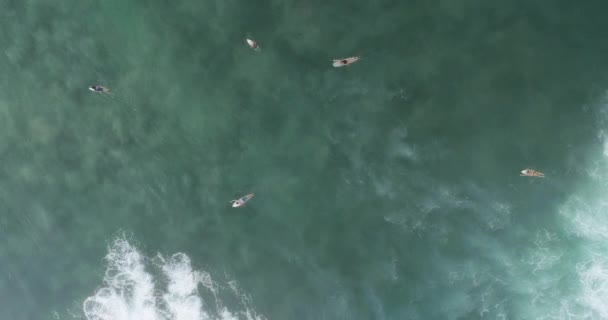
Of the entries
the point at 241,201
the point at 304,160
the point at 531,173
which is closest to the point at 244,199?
the point at 241,201

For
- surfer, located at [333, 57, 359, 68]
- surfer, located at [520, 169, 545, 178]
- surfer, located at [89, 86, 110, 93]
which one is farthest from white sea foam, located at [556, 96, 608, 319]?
surfer, located at [89, 86, 110, 93]

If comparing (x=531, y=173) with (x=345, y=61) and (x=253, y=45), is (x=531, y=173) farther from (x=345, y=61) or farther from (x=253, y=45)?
(x=253, y=45)

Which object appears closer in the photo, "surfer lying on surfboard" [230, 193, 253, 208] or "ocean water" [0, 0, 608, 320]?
"ocean water" [0, 0, 608, 320]

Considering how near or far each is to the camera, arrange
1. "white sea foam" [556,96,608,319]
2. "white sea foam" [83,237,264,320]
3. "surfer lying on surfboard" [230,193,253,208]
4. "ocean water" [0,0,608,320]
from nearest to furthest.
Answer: "ocean water" [0,0,608,320] < "white sea foam" [556,96,608,319] < "surfer lying on surfboard" [230,193,253,208] < "white sea foam" [83,237,264,320]

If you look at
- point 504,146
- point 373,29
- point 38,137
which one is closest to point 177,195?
point 38,137

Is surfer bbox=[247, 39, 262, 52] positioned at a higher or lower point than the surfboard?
higher

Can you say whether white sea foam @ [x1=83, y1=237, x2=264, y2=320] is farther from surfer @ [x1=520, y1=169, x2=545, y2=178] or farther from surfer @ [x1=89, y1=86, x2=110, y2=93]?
surfer @ [x1=520, y1=169, x2=545, y2=178]
